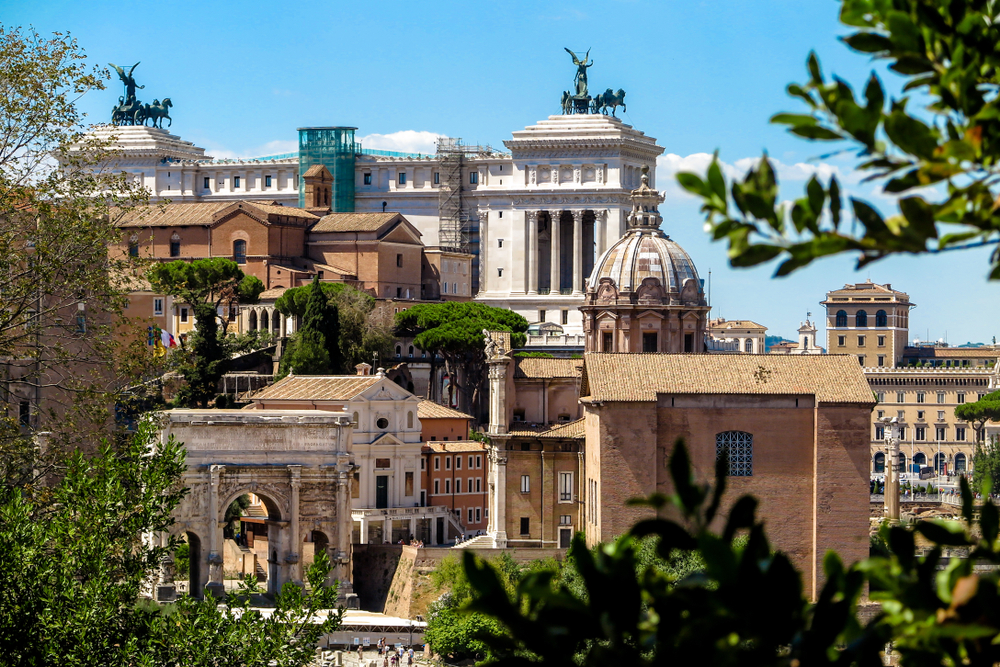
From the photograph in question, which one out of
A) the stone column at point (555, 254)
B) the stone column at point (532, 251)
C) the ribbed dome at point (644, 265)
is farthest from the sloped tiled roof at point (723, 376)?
the stone column at point (532, 251)

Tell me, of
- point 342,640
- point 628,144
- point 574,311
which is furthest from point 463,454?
point 628,144

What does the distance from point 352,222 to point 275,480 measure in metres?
34.6

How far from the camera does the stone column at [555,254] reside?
81562 mm

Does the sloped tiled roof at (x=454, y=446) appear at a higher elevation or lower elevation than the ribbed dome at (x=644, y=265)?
lower

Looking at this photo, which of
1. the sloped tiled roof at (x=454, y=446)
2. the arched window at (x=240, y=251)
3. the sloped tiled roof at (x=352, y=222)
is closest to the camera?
the sloped tiled roof at (x=454, y=446)

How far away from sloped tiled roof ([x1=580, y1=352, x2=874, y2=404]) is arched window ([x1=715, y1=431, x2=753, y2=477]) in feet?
3.40

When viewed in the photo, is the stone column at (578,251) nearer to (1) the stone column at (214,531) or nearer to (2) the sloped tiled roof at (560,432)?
(2) the sloped tiled roof at (560,432)

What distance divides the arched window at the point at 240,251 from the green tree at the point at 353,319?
6.85 m

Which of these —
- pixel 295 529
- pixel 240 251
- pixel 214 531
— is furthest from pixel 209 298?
pixel 214 531

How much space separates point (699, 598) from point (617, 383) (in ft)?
106

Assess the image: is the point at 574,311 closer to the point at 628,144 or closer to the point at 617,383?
the point at 628,144

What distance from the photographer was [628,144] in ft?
266

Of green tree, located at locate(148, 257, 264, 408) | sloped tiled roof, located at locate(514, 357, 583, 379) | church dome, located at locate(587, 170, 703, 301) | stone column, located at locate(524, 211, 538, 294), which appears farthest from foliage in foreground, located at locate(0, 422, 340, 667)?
stone column, located at locate(524, 211, 538, 294)

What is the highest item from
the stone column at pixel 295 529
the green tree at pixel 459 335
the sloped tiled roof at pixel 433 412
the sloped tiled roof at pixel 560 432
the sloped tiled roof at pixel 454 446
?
the green tree at pixel 459 335
